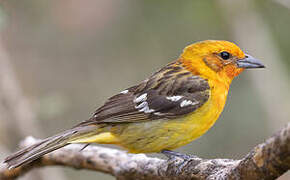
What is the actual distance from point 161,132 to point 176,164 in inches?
14.1

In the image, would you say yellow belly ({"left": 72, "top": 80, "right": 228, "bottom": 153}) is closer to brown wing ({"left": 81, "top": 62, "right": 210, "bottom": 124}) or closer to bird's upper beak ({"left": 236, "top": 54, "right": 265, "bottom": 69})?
brown wing ({"left": 81, "top": 62, "right": 210, "bottom": 124})

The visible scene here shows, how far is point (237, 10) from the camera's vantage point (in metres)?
6.25

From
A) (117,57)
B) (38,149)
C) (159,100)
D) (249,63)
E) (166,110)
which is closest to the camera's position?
(38,149)

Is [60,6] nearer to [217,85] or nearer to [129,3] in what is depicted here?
[129,3]

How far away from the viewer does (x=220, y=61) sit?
5.03m

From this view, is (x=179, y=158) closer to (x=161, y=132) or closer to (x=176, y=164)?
(x=176, y=164)

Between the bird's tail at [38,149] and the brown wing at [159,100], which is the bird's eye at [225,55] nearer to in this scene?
the brown wing at [159,100]

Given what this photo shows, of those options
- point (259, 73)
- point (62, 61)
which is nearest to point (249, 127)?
point (259, 73)

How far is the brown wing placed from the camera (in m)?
4.59

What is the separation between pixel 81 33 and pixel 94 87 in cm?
106

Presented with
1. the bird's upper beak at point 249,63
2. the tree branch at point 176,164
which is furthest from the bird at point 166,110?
the tree branch at point 176,164

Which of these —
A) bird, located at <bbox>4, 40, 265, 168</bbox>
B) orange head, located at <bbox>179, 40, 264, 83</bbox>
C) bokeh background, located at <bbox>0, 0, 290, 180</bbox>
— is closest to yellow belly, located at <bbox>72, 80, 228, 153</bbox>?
bird, located at <bbox>4, 40, 265, 168</bbox>

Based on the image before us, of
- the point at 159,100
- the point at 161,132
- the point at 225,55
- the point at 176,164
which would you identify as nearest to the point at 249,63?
the point at 225,55

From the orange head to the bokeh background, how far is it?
0.86 metres
